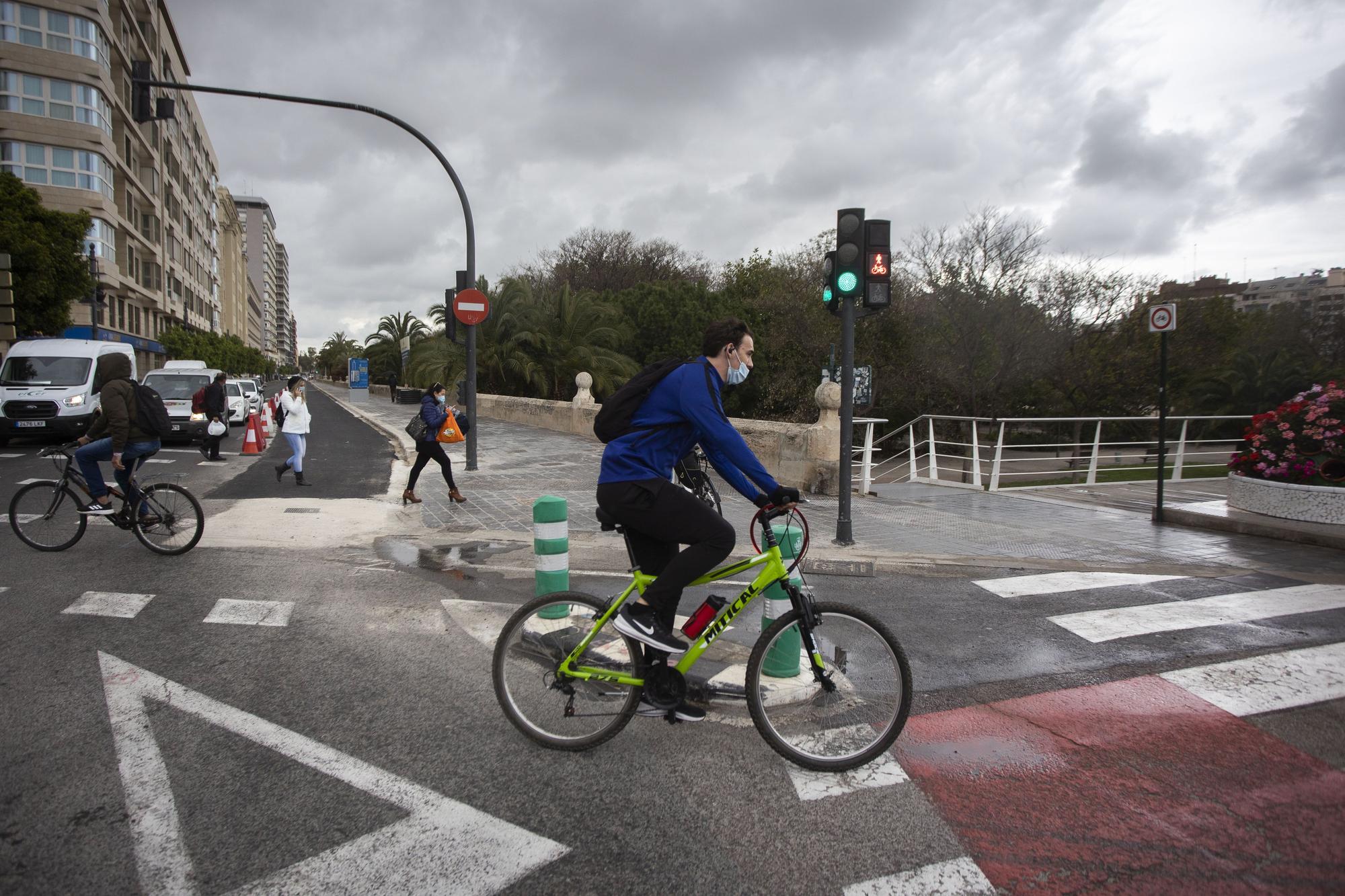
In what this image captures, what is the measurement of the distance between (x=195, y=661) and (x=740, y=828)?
3.16 metres

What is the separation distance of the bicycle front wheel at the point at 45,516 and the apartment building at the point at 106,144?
30.8 metres

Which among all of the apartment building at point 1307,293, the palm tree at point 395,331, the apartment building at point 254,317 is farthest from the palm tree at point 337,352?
the apartment building at point 1307,293

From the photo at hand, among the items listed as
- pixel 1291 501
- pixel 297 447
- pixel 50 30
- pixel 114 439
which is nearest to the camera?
pixel 114 439

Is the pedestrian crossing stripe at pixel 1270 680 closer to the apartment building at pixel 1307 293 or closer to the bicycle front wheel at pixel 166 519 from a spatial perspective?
the bicycle front wheel at pixel 166 519

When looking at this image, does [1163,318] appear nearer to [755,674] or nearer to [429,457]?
[755,674]

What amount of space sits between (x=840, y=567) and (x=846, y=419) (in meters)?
1.62

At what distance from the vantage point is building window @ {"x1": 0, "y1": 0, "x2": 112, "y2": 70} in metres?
36.0

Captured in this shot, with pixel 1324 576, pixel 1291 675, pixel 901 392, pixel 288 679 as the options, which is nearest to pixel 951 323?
pixel 901 392

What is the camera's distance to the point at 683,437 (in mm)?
3330

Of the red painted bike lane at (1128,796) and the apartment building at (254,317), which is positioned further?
the apartment building at (254,317)

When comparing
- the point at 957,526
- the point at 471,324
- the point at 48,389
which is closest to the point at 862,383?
the point at 471,324

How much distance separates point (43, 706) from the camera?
364 cm

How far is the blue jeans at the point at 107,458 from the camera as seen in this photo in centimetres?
676

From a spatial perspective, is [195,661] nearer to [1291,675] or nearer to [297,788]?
[297,788]
